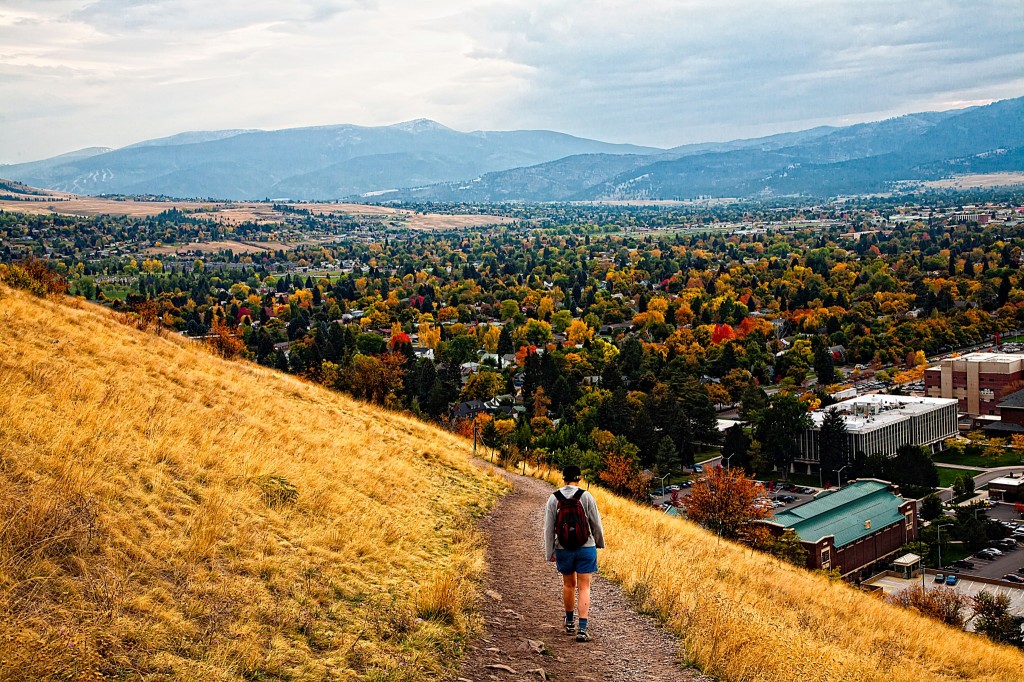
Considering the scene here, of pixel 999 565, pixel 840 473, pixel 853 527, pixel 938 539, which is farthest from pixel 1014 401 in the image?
pixel 853 527

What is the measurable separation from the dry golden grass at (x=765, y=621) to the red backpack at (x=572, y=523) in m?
1.50

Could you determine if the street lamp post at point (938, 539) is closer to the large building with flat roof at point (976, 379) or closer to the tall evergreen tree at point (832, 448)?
the tall evergreen tree at point (832, 448)

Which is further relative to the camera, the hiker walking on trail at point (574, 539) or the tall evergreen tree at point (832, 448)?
the tall evergreen tree at point (832, 448)

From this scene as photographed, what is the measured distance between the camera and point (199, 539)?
347 inches

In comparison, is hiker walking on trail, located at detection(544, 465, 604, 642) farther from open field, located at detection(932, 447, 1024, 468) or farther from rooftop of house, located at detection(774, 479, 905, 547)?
open field, located at detection(932, 447, 1024, 468)

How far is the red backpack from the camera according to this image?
27.9 ft

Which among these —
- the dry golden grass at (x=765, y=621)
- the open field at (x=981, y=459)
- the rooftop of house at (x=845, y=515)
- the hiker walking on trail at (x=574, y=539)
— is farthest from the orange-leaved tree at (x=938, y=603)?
the open field at (x=981, y=459)

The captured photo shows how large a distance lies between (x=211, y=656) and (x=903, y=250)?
535 ft

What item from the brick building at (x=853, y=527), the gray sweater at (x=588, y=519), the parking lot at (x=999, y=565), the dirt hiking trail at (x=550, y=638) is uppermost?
the gray sweater at (x=588, y=519)

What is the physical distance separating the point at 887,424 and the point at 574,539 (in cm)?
5300

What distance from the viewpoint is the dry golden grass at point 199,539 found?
702 centimetres

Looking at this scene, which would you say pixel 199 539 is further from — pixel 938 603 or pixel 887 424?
pixel 887 424

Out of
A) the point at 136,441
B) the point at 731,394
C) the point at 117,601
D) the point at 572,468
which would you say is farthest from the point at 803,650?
the point at 731,394

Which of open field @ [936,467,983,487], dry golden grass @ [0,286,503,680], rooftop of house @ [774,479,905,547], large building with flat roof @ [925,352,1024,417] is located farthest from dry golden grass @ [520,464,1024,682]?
large building with flat roof @ [925,352,1024,417]
